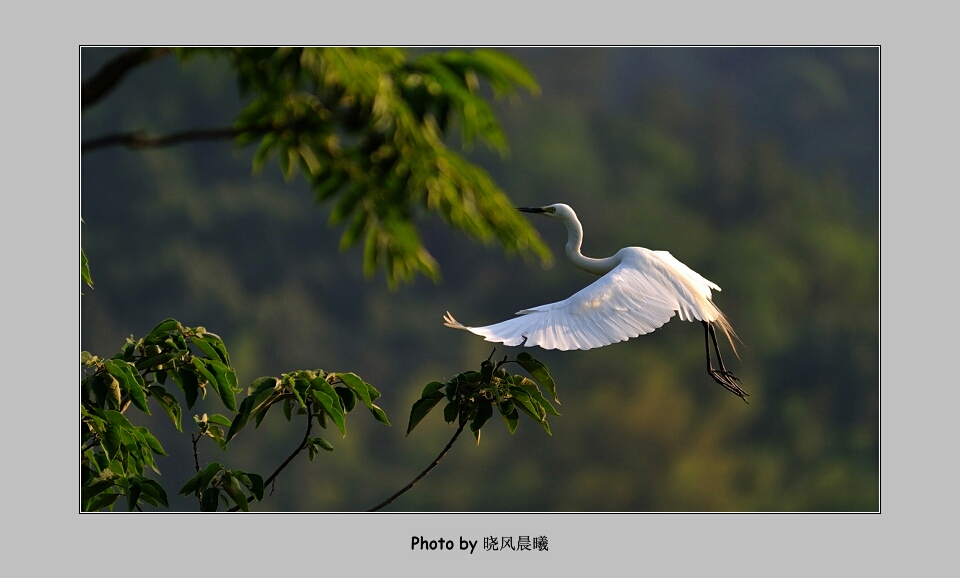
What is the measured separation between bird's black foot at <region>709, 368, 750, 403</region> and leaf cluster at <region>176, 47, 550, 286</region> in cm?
78

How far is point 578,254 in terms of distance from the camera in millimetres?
2465

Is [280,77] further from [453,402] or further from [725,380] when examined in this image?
[725,380]

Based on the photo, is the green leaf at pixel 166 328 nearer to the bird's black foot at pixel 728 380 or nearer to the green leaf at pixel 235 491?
the green leaf at pixel 235 491

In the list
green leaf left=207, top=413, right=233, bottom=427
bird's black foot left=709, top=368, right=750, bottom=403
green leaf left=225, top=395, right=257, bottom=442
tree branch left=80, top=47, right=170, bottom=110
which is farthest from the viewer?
bird's black foot left=709, top=368, right=750, bottom=403

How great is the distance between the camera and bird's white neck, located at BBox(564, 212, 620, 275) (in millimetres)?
2428

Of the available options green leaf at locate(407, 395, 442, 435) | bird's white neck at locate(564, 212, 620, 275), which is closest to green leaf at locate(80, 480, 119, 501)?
green leaf at locate(407, 395, 442, 435)

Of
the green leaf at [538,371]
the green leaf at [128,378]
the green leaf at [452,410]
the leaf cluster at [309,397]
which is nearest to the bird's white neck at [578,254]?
the green leaf at [538,371]

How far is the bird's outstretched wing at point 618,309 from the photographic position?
1.91m

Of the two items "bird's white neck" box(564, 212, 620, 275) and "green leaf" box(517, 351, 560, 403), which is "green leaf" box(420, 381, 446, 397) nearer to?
"green leaf" box(517, 351, 560, 403)

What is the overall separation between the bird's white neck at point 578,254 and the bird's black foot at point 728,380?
34 cm

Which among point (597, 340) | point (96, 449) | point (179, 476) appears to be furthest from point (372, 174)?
point (179, 476)

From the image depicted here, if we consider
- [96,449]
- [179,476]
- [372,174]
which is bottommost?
[179,476]

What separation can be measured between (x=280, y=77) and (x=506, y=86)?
40 cm

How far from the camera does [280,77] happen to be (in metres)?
1.76
